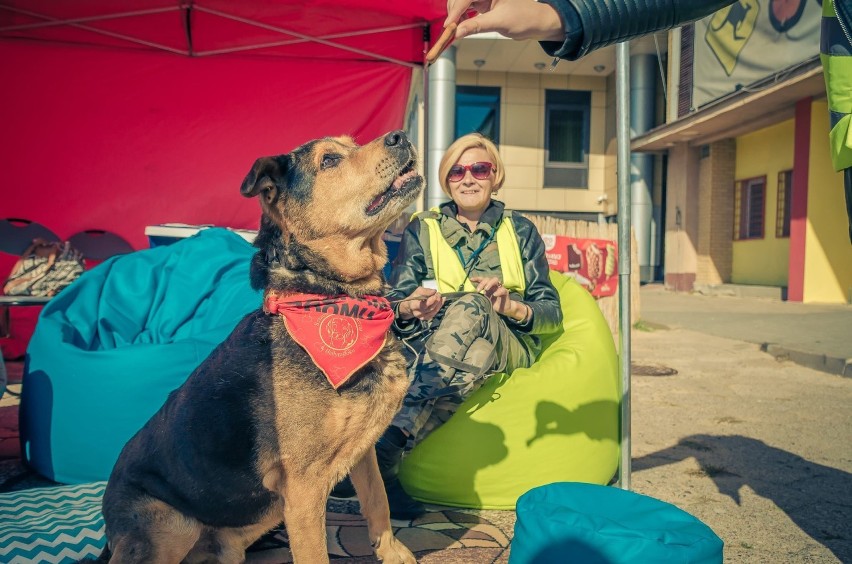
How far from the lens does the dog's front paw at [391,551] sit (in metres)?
2.46

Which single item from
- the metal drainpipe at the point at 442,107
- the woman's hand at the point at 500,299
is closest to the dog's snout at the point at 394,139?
the woman's hand at the point at 500,299

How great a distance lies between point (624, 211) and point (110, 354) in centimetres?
289

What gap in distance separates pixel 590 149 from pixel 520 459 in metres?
18.9

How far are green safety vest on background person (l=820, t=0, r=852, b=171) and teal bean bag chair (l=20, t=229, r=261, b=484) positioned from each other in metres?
3.02

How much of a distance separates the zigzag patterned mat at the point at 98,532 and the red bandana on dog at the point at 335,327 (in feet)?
3.21

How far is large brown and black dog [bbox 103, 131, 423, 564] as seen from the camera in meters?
2.17

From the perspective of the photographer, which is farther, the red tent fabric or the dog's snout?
the red tent fabric

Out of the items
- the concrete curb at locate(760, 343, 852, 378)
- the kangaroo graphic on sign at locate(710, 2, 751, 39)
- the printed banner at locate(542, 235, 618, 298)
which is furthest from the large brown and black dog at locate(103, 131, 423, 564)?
the kangaroo graphic on sign at locate(710, 2, 751, 39)

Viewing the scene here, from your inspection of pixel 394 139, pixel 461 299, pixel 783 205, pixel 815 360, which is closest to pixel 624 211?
pixel 461 299

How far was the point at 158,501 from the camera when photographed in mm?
2213

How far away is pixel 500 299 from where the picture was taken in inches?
128

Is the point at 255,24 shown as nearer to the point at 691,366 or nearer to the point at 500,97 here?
the point at 691,366

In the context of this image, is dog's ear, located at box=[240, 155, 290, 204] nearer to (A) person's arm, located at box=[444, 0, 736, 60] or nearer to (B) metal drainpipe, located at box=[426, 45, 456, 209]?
(A) person's arm, located at box=[444, 0, 736, 60]

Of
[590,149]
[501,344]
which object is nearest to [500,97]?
[590,149]
